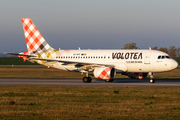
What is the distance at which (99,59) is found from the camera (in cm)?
3503

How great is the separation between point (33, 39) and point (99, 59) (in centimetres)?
1026

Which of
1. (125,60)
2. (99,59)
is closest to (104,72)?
(125,60)

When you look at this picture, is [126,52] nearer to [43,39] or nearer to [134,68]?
[134,68]

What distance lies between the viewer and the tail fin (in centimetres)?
3844

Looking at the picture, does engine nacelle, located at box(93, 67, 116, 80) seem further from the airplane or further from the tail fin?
the tail fin

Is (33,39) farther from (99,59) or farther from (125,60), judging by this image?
(125,60)

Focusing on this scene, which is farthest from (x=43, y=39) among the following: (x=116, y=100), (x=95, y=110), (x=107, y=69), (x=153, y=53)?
(x=95, y=110)

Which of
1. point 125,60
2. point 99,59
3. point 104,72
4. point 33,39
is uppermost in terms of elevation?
point 33,39

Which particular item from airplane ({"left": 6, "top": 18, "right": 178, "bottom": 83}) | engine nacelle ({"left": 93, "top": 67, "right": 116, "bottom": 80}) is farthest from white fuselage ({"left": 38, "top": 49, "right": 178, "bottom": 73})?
engine nacelle ({"left": 93, "top": 67, "right": 116, "bottom": 80})

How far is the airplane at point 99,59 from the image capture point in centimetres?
3242

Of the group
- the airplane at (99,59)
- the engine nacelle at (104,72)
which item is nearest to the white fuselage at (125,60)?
the airplane at (99,59)

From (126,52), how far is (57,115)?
2241 cm

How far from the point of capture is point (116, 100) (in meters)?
18.0

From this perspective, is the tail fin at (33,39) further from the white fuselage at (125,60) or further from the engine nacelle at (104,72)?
the engine nacelle at (104,72)
